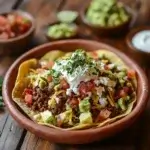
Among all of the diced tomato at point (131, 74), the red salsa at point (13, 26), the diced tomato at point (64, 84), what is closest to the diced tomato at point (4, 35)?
the red salsa at point (13, 26)

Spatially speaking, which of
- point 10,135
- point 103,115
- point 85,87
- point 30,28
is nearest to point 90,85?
point 85,87

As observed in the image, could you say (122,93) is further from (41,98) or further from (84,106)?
(41,98)

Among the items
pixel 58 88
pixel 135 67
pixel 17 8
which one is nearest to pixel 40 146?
pixel 58 88

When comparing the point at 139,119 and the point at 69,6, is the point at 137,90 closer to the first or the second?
the point at 139,119

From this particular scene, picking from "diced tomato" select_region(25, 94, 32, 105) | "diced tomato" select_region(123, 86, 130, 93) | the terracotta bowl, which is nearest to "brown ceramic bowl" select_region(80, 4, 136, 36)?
the terracotta bowl

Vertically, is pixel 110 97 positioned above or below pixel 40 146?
above
